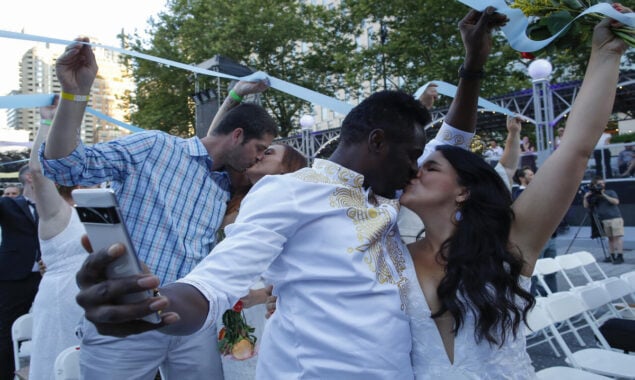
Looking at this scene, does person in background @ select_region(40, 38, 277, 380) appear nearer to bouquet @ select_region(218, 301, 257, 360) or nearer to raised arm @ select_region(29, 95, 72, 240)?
bouquet @ select_region(218, 301, 257, 360)

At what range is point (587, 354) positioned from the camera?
3.55 m

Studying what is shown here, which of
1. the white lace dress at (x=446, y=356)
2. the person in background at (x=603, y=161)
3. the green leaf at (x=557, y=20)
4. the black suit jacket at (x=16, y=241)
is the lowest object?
the person in background at (x=603, y=161)

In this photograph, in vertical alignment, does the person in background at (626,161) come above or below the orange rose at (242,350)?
below

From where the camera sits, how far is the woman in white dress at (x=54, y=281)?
3.39m

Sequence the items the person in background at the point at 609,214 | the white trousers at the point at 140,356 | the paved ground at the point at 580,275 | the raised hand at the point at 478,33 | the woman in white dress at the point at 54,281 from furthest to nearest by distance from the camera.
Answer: the person in background at the point at 609,214 < the paved ground at the point at 580,275 < the woman in white dress at the point at 54,281 < the white trousers at the point at 140,356 < the raised hand at the point at 478,33


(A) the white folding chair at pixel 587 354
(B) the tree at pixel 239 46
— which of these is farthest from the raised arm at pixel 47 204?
(B) the tree at pixel 239 46

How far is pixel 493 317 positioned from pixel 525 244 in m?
0.30

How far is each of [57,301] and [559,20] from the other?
3543 mm

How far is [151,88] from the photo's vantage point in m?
24.8

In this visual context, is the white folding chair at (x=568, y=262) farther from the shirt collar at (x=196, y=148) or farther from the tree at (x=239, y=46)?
the tree at (x=239, y=46)

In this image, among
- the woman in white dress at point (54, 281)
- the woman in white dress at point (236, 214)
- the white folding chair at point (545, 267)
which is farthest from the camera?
the white folding chair at point (545, 267)

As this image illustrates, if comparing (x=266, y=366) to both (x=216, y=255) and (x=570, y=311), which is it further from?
(x=570, y=311)

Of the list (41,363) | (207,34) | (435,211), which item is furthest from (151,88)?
(435,211)

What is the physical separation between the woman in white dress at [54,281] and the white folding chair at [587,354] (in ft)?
11.1
